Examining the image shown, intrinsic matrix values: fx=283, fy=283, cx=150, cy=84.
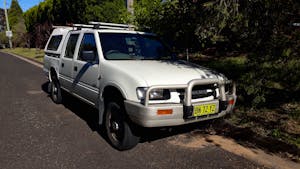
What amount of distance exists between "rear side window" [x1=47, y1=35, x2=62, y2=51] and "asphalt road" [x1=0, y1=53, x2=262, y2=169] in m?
1.73

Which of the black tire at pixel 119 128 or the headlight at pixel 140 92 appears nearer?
the headlight at pixel 140 92

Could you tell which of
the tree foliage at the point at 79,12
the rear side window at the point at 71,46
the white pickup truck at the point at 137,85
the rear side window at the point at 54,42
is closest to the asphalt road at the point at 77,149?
the white pickup truck at the point at 137,85

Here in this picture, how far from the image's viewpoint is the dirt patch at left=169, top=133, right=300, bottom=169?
3.54m

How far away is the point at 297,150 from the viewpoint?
12.5 feet

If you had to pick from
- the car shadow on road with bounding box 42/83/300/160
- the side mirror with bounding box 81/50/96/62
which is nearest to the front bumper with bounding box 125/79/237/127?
the car shadow on road with bounding box 42/83/300/160

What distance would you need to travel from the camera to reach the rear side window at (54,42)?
22.4 ft

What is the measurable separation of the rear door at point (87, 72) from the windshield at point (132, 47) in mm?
218

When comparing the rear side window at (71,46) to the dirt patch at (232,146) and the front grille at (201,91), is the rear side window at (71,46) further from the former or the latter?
the front grille at (201,91)

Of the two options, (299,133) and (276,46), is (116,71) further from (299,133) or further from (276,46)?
(299,133)

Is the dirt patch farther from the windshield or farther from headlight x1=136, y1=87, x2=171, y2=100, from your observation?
the windshield

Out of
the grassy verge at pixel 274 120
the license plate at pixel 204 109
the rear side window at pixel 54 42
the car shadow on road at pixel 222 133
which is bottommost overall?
the car shadow on road at pixel 222 133

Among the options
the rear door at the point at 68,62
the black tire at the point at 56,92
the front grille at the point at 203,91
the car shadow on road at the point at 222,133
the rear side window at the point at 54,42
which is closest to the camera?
the front grille at the point at 203,91

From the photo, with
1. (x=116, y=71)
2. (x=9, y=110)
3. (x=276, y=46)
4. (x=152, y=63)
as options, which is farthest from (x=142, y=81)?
(x=9, y=110)

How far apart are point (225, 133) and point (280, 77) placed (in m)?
3.34
